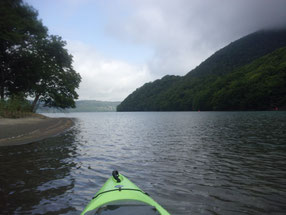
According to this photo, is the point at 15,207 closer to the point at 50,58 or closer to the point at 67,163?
the point at 67,163

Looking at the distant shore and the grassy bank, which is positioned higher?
the grassy bank

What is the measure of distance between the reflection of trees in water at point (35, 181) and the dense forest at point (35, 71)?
15950 millimetres

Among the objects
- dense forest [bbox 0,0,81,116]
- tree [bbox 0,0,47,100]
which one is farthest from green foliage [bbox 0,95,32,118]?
tree [bbox 0,0,47,100]

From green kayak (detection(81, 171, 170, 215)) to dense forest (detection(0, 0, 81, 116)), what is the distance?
2185cm

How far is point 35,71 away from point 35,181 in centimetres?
3484

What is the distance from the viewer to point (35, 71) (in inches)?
1446

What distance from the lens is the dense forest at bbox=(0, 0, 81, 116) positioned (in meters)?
32.2

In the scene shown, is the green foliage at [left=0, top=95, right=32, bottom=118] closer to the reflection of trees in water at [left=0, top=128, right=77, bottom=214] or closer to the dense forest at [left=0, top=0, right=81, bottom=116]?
the dense forest at [left=0, top=0, right=81, bottom=116]

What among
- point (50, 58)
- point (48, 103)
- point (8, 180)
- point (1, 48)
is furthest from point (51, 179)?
point (48, 103)

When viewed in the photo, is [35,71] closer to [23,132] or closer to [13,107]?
[13,107]

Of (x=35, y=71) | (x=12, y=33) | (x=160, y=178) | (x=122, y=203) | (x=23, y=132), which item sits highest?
(x=35, y=71)

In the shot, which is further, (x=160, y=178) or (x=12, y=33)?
(x=12, y=33)

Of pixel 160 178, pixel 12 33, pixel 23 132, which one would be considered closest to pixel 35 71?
pixel 23 132

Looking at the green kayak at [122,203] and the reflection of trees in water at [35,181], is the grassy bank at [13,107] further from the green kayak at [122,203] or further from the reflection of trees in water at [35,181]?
the green kayak at [122,203]
